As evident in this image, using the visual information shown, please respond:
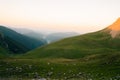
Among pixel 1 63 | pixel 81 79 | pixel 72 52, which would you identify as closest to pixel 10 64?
pixel 1 63

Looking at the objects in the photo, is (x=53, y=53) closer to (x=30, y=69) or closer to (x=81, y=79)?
(x=30, y=69)

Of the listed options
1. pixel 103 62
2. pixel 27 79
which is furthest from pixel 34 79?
pixel 103 62

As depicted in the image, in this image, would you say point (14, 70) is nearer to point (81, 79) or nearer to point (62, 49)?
point (81, 79)

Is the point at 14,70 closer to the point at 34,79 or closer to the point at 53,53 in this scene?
the point at 34,79

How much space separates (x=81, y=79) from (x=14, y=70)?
24.6 m

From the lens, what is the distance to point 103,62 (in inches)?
4144

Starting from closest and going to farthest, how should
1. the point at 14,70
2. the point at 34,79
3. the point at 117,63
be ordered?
the point at 34,79, the point at 14,70, the point at 117,63

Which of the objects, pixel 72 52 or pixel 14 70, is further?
pixel 72 52

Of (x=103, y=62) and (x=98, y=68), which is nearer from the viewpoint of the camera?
(x=98, y=68)

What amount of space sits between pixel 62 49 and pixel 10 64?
80322mm

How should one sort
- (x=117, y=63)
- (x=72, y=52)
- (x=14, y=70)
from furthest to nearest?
(x=72, y=52)
(x=117, y=63)
(x=14, y=70)

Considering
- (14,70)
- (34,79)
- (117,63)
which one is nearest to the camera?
(34,79)

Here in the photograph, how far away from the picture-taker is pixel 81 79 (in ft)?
245

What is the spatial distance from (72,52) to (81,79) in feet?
325
